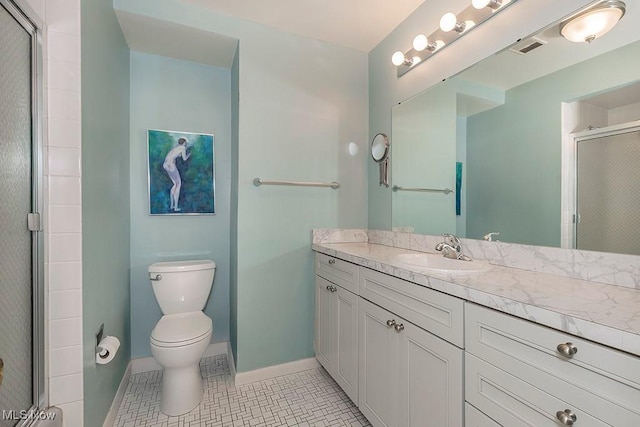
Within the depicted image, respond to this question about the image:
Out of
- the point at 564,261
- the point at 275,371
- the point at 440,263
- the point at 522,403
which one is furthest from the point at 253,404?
the point at 564,261

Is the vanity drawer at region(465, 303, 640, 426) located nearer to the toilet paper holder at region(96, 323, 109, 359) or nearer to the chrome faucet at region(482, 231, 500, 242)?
the chrome faucet at region(482, 231, 500, 242)

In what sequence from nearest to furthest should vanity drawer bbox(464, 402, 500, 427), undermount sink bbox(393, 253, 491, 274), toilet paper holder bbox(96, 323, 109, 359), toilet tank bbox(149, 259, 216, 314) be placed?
vanity drawer bbox(464, 402, 500, 427) → undermount sink bbox(393, 253, 491, 274) → toilet paper holder bbox(96, 323, 109, 359) → toilet tank bbox(149, 259, 216, 314)

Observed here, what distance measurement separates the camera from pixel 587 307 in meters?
0.69

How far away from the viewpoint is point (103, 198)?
1.42 m

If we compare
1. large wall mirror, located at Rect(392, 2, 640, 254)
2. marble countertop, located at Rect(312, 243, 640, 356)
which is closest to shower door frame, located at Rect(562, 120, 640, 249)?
large wall mirror, located at Rect(392, 2, 640, 254)

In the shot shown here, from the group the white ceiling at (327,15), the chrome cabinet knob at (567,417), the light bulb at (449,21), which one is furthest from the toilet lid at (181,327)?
the light bulb at (449,21)

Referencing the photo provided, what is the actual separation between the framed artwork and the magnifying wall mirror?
1.27 m

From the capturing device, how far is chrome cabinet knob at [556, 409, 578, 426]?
64 cm

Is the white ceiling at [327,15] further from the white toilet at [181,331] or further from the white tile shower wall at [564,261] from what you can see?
the white toilet at [181,331]

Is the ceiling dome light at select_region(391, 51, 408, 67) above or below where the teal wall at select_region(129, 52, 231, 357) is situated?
above

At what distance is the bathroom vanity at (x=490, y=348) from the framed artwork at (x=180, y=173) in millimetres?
1331

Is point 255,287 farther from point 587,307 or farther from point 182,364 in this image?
point 587,307

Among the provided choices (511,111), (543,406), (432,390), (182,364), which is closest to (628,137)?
(511,111)

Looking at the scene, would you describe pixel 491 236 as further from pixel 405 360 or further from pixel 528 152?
pixel 405 360
